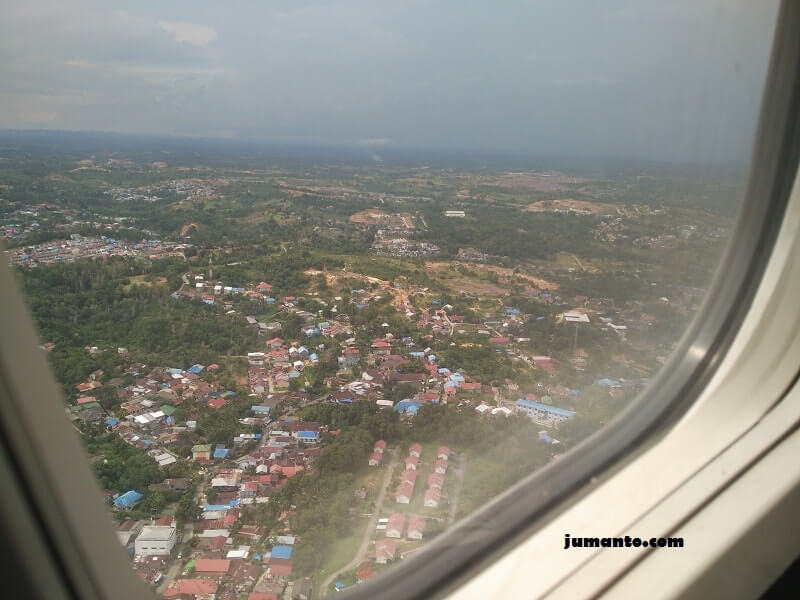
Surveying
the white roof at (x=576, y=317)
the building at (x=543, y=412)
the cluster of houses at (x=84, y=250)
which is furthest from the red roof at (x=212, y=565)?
the white roof at (x=576, y=317)

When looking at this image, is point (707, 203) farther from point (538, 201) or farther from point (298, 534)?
point (298, 534)

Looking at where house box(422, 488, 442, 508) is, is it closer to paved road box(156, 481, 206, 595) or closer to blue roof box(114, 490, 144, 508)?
paved road box(156, 481, 206, 595)

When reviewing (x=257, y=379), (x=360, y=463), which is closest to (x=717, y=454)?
(x=360, y=463)

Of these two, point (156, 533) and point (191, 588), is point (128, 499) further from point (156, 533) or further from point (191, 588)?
point (191, 588)

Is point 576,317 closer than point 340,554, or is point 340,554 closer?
point 340,554

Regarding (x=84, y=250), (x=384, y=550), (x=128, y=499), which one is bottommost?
(x=384, y=550)

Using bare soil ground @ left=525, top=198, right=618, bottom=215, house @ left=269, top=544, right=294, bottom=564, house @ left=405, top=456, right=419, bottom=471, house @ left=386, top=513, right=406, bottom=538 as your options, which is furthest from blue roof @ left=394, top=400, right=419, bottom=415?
bare soil ground @ left=525, top=198, right=618, bottom=215

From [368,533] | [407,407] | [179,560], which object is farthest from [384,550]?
[179,560]
